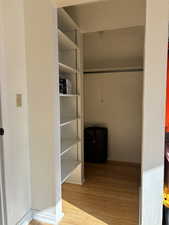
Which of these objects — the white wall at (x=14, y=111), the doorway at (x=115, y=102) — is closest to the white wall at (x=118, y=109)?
the doorway at (x=115, y=102)

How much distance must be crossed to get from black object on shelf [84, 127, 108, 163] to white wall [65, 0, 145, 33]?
72.6 inches

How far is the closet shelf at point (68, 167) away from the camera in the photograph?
2045 mm

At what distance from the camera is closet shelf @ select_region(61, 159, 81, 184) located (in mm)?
2045

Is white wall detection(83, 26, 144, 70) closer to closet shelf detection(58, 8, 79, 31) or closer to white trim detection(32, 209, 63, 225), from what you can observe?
closet shelf detection(58, 8, 79, 31)

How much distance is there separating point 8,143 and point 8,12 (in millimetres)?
1161

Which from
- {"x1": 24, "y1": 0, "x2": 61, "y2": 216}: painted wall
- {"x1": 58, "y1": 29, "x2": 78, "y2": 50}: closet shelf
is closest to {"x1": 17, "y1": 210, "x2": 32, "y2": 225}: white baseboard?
{"x1": 24, "y1": 0, "x2": 61, "y2": 216}: painted wall

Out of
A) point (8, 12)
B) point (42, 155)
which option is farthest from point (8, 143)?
point (8, 12)

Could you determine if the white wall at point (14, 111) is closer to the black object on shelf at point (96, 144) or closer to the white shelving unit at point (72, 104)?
the white shelving unit at point (72, 104)

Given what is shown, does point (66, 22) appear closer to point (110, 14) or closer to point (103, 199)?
point (110, 14)

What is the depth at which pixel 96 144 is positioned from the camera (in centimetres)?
332

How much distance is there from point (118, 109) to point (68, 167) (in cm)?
170

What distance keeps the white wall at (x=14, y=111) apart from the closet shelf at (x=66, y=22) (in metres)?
0.49

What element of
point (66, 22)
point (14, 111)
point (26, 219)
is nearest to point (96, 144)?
point (26, 219)

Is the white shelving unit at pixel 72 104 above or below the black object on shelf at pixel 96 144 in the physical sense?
above
